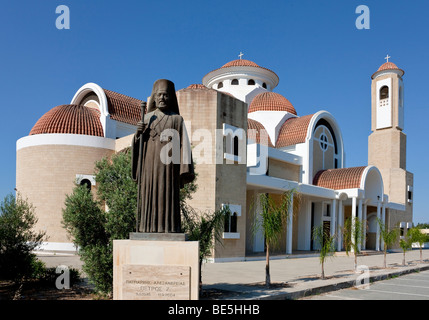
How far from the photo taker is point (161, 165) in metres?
5.59

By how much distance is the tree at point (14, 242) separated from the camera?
9195 mm

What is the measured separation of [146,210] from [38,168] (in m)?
17.2

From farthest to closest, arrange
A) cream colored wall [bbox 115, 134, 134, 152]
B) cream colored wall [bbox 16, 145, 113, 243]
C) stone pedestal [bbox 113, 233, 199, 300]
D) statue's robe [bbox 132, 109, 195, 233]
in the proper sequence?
cream colored wall [bbox 115, 134, 134, 152] → cream colored wall [bbox 16, 145, 113, 243] → statue's robe [bbox 132, 109, 195, 233] → stone pedestal [bbox 113, 233, 199, 300]

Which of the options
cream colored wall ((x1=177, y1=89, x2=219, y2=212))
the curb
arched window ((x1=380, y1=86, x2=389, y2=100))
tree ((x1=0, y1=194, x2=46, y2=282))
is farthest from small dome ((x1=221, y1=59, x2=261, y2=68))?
tree ((x1=0, y1=194, x2=46, y2=282))

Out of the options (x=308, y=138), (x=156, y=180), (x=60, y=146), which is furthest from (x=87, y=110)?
(x=156, y=180)

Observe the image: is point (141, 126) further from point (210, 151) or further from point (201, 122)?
point (201, 122)

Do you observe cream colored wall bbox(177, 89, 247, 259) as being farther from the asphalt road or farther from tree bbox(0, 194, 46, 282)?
tree bbox(0, 194, 46, 282)

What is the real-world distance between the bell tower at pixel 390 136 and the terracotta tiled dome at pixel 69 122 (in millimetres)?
26534

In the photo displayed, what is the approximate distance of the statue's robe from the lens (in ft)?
18.1

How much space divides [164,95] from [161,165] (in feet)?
3.31

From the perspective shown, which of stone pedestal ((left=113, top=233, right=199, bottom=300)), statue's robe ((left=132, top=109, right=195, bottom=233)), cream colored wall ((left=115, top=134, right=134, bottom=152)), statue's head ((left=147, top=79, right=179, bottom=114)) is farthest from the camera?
cream colored wall ((left=115, top=134, right=134, bottom=152))

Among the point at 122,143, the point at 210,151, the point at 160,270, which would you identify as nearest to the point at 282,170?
the point at 210,151

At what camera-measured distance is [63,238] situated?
20.2 meters
